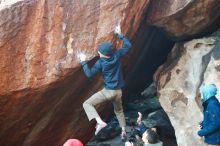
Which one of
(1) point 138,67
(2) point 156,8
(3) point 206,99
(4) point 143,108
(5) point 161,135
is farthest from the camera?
(4) point 143,108

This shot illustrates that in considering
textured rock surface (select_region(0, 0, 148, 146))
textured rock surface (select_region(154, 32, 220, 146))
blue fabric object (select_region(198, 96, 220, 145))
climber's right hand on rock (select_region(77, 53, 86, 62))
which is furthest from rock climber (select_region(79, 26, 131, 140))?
blue fabric object (select_region(198, 96, 220, 145))

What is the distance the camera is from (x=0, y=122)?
345 inches

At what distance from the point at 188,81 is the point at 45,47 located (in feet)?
10.5

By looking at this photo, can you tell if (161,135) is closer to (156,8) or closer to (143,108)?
(143,108)

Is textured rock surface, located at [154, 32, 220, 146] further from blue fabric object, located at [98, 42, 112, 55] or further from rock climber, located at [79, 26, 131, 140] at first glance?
blue fabric object, located at [98, 42, 112, 55]

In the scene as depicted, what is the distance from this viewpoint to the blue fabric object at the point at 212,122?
262 inches

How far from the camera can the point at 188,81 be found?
962 centimetres

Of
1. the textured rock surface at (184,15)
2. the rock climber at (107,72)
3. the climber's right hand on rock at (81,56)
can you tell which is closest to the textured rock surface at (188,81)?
the textured rock surface at (184,15)

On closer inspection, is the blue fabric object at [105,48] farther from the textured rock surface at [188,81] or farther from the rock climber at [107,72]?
the textured rock surface at [188,81]

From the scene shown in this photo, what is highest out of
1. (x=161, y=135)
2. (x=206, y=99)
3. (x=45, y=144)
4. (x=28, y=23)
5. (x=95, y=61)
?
(x=28, y=23)

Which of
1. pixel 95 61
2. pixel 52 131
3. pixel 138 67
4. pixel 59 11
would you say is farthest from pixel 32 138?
pixel 138 67

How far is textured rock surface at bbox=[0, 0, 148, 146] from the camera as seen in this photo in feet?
26.6

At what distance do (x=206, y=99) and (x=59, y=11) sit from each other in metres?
Result: 3.23

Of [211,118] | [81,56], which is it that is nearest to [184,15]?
[81,56]
